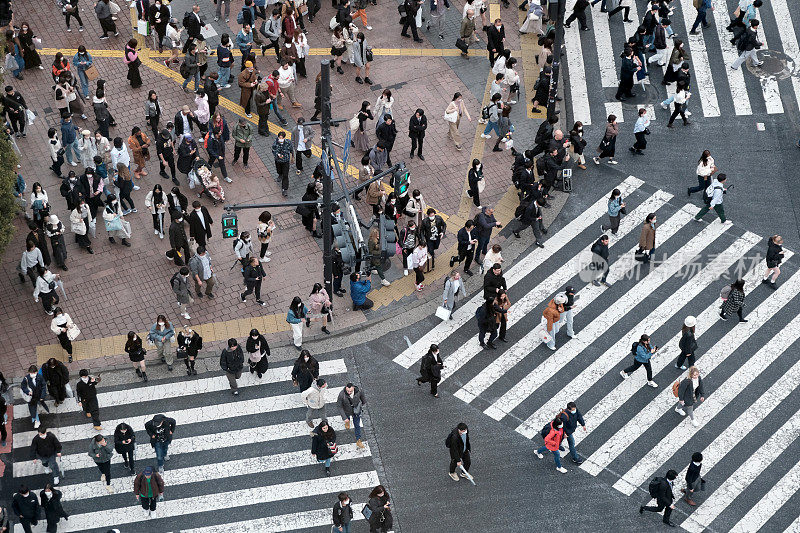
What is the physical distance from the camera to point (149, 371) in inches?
1222

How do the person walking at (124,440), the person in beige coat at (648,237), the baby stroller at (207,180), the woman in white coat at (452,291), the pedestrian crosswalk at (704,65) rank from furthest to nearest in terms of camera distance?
the pedestrian crosswalk at (704,65) < the baby stroller at (207,180) < the person in beige coat at (648,237) < the woman in white coat at (452,291) < the person walking at (124,440)

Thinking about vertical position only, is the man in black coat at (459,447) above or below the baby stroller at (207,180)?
below

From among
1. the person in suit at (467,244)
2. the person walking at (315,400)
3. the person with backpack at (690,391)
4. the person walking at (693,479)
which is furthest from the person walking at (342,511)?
the person in suit at (467,244)

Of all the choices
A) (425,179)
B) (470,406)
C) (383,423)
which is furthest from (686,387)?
(425,179)

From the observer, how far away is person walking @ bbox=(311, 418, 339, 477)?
91.9 feet

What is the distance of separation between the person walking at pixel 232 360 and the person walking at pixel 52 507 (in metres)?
4.65

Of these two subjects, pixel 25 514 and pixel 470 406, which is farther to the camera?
pixel 470 406

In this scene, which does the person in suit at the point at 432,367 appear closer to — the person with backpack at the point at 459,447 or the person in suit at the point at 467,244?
the person with backpack at the point at 459,447

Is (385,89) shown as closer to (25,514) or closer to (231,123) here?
(231,123)

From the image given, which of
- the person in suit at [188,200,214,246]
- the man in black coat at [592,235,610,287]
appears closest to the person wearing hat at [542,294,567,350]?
the man in black coat at [592,235,610,287]

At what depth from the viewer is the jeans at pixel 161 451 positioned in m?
28.4

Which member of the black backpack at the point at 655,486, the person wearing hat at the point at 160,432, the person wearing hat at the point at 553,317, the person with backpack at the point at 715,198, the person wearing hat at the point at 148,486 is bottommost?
the black backpack at the point at 655,486

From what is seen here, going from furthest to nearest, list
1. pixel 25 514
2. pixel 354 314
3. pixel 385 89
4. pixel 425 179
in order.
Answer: pixel 385 89 < pixel 425 179 < pixel 354 314 < pixel 25 514

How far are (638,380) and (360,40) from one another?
13479 millimetres
